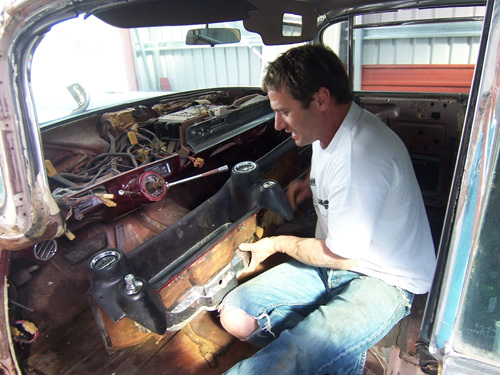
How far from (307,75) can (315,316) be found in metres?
0.95

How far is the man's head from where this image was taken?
1440 mm

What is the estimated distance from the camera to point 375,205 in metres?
1.36

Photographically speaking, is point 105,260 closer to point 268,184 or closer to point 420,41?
point 268,184

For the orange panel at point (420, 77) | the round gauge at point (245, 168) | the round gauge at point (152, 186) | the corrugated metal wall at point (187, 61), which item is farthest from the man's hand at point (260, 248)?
the corrugated metal wall at point (187, 61)

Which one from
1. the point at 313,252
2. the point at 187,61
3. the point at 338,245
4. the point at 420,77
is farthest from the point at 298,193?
the point at 187,61

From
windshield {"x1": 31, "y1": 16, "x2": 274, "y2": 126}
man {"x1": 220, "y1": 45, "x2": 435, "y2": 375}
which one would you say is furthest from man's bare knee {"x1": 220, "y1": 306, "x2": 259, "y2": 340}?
windshield {"x1": 31, "y1": 16, "x2": 274, "y2": 126}

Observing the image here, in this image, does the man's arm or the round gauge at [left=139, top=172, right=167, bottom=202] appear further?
the round gauge at [left=139, top=172, right=167, bottom=202]

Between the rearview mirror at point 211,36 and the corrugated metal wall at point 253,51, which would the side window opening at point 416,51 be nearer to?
the corrugated metal wall at point 253,51

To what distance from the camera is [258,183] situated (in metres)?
1.88

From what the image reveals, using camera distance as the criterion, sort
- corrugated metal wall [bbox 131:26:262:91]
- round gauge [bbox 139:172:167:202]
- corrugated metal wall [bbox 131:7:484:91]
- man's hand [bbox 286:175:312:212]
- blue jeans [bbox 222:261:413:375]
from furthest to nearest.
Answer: corrugated metal wall [bbox 131:26:262:91] < corrugated metal wall [bbox 131:7:484:91] < man's hand [bbox 286:175:312:212] < round gauge [bbox 139:172:167:202] < blue jeans [bbox 222:261:413:375]

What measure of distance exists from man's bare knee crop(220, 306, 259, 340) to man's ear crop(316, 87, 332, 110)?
973 millimetres

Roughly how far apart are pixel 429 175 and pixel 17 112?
2.64 m

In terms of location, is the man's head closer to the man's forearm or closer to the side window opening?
the man's forearm

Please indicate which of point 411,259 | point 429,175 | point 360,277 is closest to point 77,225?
point 360,277
